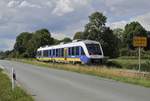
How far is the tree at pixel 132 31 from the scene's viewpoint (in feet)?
416

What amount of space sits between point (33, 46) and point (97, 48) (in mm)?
83953

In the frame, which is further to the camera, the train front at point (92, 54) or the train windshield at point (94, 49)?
the train windshield at point (94, 49)

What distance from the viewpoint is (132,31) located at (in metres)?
129

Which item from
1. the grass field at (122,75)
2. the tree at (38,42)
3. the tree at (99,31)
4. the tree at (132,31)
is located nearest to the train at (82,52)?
the grass field at (122,75)

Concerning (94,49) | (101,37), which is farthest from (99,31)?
(94,49)

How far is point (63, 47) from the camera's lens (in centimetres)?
5588

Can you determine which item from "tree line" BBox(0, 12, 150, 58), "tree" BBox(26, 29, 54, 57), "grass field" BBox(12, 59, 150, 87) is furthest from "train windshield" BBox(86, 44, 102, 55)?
"tree" BBox(26, 29, 54, 57)

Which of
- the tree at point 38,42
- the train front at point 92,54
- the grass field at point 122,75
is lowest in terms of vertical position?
the grass field at point 122,75

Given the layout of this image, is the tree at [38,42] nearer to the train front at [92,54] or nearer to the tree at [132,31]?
the tree at [132,31]

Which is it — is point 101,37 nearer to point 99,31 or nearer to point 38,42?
point 99,31

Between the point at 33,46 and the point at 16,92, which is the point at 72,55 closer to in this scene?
the point at 16,92

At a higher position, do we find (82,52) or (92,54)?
(82,52)

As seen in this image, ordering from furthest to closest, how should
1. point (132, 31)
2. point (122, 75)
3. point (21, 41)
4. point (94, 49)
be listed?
point (21, 41) < point (132, 31) < point (94, 49) < point (122, 75)

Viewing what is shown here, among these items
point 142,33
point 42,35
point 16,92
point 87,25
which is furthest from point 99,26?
point 16,92
